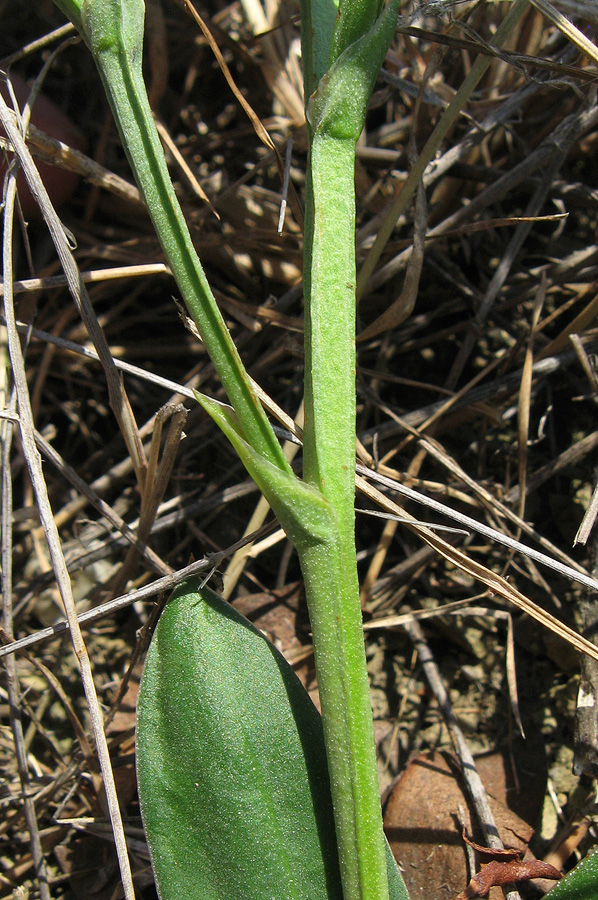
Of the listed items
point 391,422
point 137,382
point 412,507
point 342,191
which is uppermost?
point 342,191

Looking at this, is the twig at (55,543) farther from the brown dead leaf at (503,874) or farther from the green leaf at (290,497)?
the brown dead leaf at (503,874)

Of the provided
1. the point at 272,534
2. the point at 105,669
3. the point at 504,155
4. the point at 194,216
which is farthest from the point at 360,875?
the point at 504,155

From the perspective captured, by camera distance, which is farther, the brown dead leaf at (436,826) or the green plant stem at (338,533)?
the brown dead leaf at (436,826)

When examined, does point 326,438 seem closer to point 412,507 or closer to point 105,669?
point 412,507

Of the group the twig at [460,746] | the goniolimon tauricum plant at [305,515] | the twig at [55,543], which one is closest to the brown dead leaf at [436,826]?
the twig at [460,746]

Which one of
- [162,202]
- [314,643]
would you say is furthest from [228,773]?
[162,202]

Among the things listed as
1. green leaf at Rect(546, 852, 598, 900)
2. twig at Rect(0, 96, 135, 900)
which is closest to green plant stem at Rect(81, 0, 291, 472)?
twig at Rect(0, 96, 135, 900)

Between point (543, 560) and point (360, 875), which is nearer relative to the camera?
point (360, 875)
